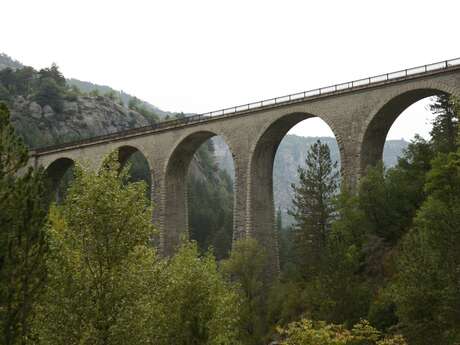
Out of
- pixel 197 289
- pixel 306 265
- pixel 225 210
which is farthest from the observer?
pixel 225 210

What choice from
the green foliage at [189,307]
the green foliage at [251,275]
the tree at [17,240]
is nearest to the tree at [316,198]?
the green foliage at [251,275]

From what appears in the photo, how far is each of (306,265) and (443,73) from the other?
14905mm

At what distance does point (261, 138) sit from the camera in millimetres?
39406

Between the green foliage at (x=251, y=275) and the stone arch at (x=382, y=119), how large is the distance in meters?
9.00

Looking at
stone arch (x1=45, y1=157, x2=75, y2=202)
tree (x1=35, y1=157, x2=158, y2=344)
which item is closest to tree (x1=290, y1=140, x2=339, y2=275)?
tree (x1=35, y1=157, x2=158, y2=344)

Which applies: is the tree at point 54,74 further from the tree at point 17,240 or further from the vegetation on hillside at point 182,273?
the tree at point 17,240

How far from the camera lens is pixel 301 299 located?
31.9 metres

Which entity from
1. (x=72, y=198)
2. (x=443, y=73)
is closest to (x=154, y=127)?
(x=443, y=73)

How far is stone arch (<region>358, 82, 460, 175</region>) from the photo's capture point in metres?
31.6

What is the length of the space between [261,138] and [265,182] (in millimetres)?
3528

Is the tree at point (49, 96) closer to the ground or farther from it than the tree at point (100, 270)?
farther from it

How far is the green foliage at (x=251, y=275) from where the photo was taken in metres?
33.7

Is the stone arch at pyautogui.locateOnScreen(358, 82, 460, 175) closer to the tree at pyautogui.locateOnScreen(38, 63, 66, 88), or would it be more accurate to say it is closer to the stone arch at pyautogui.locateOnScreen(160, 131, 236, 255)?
the stone arch at pyautogui.locateOnScreen(160, 131, 236, 255)

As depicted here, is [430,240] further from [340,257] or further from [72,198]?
[72,198]
